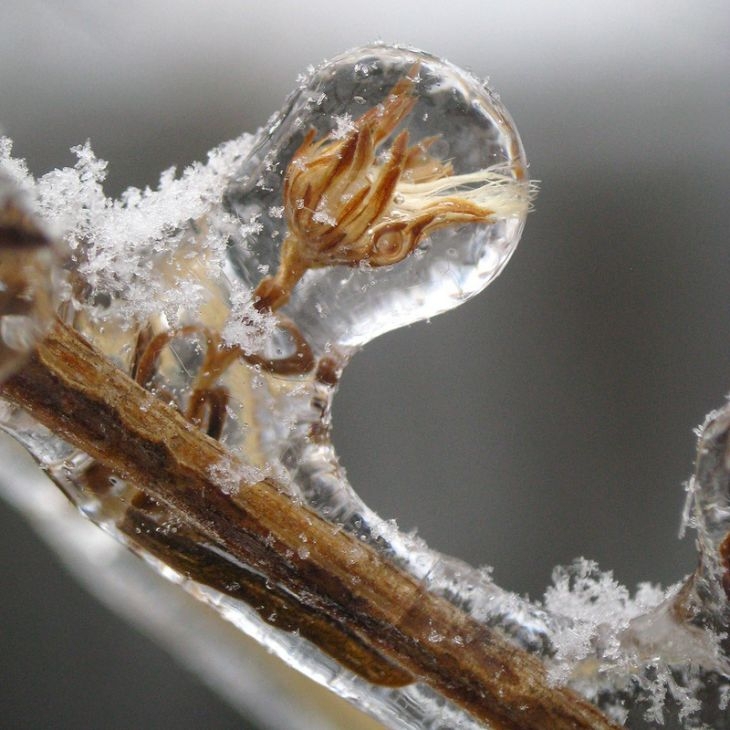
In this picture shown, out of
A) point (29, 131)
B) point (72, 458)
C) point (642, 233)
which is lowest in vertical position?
point (72, 458)

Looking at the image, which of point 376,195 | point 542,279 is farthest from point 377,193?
Answer: point 542,279

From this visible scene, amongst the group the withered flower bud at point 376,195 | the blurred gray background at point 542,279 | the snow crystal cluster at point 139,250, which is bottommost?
the snow crystal cluster at point 139,250

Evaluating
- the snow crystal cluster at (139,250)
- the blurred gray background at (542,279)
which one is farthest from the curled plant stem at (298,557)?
the blurred gray background at (542,279)

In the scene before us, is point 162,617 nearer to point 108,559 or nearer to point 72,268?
point 108,559

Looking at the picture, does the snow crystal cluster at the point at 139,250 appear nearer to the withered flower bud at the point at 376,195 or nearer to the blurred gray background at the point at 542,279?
the withered flower bud at the point at 376,195

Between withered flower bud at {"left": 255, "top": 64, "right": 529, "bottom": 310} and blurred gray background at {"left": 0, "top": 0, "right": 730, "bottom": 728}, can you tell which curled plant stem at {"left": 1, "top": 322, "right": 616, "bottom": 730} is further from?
blurred gray background at {"left": 0, "top": 0, "right": 730, "bottom": 728}

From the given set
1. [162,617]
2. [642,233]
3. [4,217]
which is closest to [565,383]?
[642,233]
